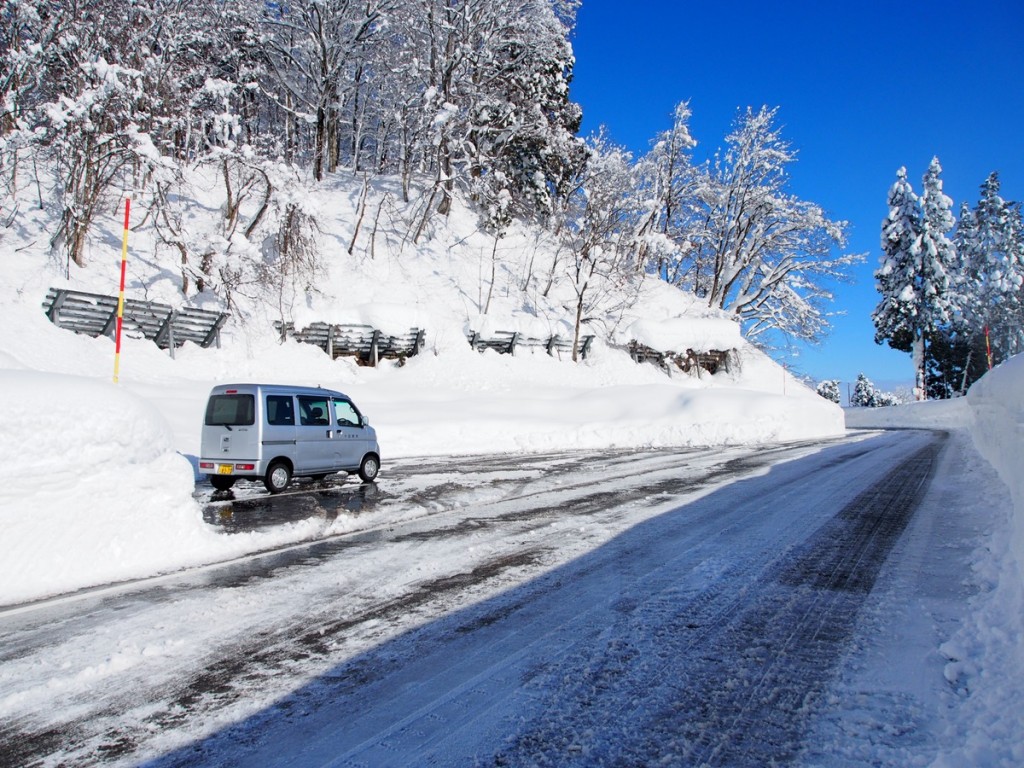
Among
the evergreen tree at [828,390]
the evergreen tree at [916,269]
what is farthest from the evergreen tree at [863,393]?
the evergreen tree at [916,269]

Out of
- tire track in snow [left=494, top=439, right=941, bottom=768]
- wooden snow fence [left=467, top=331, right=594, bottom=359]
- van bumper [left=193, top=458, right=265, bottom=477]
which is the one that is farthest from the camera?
wooden snow fence [left=467, top=331, right=594, bottom=359]

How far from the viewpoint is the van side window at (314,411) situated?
11.3 meters

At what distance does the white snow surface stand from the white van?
29.5 inches

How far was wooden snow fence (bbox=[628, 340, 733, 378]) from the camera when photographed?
35.9m

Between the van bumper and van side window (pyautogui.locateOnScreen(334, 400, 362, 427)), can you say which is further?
van side window (pyautogui.locateOnScreen(334, 400, 362, 427))

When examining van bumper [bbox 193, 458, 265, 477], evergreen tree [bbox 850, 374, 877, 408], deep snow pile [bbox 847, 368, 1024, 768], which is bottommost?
deep snow pile [bbox 847, 368, 1024, 768]

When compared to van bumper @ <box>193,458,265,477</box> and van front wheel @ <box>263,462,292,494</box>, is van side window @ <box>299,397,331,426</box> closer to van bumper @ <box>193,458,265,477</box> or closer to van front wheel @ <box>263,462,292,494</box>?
van front wheel @ <box>263,462,292,494</box>

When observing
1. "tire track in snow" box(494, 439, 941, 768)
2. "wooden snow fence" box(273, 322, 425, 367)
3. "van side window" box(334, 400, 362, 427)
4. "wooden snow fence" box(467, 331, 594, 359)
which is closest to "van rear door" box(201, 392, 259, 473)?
"van side window" box(334, 400, 362, 427)

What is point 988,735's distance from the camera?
111 inches

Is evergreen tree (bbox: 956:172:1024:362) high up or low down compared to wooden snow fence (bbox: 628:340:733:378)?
up

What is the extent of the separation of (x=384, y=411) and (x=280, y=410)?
831 cm

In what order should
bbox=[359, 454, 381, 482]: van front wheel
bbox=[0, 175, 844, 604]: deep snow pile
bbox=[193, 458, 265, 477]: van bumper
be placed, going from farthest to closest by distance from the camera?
bbox=[359, 454, 381, 482]: van front wheel < bbox=[193, 458, 265, 477]: van bumper < bbox=[0, 175, 844, 604]: deep snow pile

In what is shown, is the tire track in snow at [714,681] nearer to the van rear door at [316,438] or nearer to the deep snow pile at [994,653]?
the deep snow pile at [994,653]

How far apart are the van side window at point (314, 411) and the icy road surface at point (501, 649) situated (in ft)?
11.7
